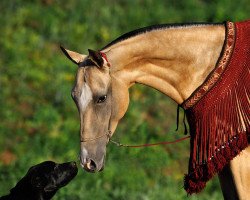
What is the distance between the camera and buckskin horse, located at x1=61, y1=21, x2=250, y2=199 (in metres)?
5.52

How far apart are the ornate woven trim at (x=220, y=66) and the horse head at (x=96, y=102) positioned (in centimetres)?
51

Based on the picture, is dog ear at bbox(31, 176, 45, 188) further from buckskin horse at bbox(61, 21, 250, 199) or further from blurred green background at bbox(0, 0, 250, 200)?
buckskin horse at bbox(61, 21, 250, 199)

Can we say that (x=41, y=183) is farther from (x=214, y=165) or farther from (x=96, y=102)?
(x=214, y=165)

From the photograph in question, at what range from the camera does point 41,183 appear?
7.38 m

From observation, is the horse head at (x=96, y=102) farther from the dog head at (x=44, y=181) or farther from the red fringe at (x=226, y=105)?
the dog head at (x=44, y=181)

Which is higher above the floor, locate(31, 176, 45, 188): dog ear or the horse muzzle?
the horse muzzle

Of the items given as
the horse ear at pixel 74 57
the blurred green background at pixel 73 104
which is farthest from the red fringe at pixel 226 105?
the blurred green background at pixel 73 104

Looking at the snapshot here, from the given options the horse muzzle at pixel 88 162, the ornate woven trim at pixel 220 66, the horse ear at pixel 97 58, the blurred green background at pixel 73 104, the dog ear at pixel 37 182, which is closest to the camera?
the horse ear at pixel 97 58

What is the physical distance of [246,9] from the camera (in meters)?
14.7

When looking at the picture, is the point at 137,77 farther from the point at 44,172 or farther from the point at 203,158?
the point at 44,172

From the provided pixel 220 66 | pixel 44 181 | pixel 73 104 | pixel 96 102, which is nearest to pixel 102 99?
pixel 96 102

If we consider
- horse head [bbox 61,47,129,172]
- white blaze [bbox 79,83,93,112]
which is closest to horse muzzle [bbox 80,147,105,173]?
horse head [bbox 61,47,129,172]

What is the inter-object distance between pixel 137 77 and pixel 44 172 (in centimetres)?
215

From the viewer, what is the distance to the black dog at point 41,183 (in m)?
7.38
